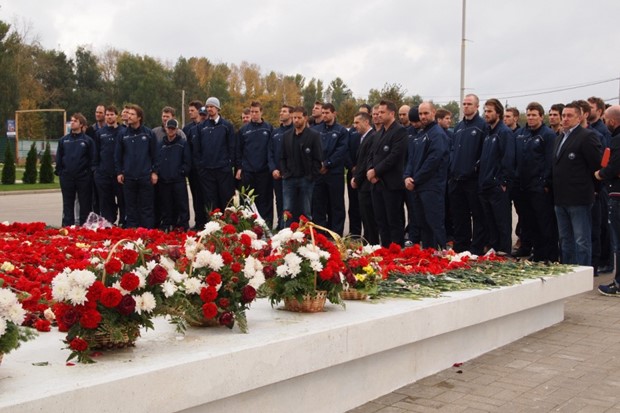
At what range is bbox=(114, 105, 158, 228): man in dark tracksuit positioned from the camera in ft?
47.9

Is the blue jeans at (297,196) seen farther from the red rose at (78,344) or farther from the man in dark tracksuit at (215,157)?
the red rose at (78,344)

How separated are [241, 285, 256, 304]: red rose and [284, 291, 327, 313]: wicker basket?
27.6 inches

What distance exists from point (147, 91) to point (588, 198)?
2913 inches

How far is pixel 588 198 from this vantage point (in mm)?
10148

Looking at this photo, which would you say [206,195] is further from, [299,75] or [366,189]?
[299,75]

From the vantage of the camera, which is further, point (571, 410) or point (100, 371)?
point (571, 410)

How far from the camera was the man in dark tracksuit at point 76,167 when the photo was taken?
15328 millimetres

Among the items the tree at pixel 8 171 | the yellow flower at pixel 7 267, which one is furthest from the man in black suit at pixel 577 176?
the tree at pixel 8 171

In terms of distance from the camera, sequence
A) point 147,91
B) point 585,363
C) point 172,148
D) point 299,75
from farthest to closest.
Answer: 1. point 299,75
2. point 147,91
3. point 172,148
4. point 585,363

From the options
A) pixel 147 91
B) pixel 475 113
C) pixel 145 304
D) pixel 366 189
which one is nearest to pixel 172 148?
pixel 366 189

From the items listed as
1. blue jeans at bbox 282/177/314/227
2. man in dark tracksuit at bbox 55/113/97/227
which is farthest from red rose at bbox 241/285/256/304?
man in dark tracksuit at bbox 55/113/97/227

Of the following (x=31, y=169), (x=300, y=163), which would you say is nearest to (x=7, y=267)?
(x=300, y=163)

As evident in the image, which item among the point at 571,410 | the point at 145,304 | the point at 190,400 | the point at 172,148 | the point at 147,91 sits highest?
the point at 147,91

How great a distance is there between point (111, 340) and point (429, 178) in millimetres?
7621
